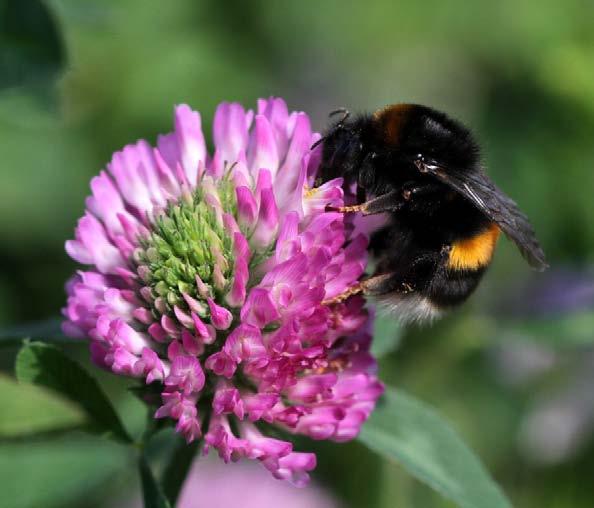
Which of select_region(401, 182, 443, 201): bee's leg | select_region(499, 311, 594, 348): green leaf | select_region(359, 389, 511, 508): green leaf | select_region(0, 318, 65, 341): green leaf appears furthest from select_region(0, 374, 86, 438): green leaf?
select_region(499, 311, 594, 348): green leaf

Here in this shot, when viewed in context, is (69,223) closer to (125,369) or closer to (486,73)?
(486,73)

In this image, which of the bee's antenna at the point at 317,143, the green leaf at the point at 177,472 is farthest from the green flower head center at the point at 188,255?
the green leaf at the point at 177,472

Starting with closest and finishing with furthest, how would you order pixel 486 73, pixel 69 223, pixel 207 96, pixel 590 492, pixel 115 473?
pixel 115 473, pixel 590 492, pixel 69 223, pixel 207 96, pixel 486 73

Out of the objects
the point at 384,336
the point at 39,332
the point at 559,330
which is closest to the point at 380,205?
the point at 384,336

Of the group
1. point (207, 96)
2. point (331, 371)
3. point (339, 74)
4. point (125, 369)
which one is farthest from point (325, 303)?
point (339, 74)

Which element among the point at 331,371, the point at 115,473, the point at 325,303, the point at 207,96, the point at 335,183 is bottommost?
the point at 115,473

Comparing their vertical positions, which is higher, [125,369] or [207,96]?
[125,369]

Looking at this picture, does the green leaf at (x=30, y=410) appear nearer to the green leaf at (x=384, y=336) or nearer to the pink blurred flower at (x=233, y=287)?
the pink blurred flower at (x=233, y=287)
